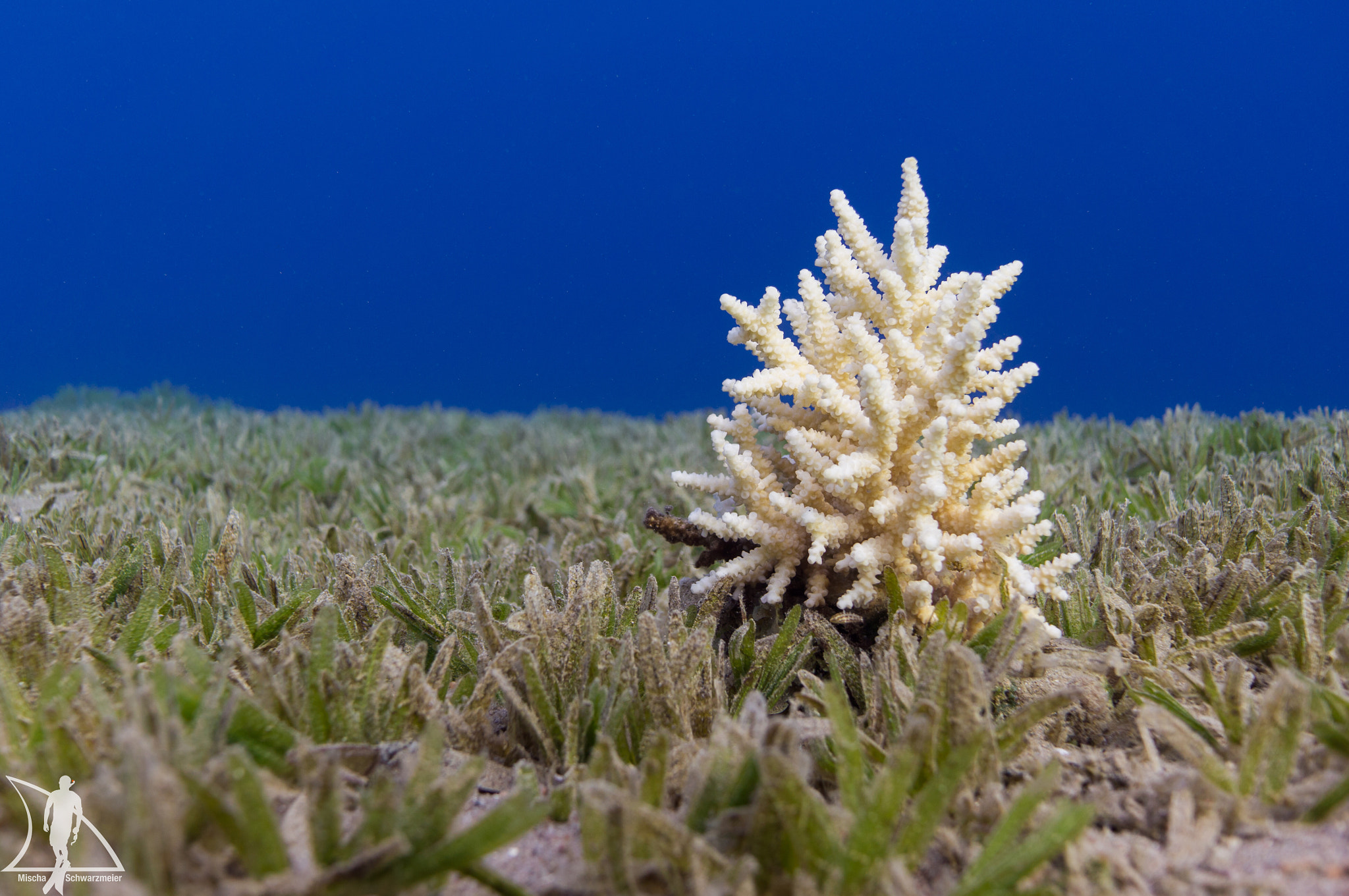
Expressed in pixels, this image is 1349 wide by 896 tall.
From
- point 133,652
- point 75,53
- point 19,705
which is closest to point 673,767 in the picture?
point 19,705

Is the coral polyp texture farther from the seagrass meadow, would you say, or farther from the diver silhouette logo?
the diver silhouette logo

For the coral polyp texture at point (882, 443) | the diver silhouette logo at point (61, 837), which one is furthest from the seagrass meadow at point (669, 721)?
the coral polyp texture at point (882, 443)

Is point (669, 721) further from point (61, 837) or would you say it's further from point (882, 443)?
point (61, 837)

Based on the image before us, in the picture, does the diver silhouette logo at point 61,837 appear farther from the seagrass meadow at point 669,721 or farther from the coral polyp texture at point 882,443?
the coral polyp texture at point 882,443

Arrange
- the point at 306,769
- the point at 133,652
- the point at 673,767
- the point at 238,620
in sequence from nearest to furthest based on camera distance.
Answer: the point at 306,769
the point at 673,767
the point at 133,652
the point at 238,620

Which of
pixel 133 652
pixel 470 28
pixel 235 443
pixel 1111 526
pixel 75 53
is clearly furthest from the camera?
pixel 470 28

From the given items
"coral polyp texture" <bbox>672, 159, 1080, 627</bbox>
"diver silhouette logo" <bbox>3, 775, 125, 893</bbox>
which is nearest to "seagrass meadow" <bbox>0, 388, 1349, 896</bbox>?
"diver silhouette logo" <bbox>3, 775, 125, 893</bbox>

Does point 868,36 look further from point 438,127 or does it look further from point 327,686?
point 327,686
